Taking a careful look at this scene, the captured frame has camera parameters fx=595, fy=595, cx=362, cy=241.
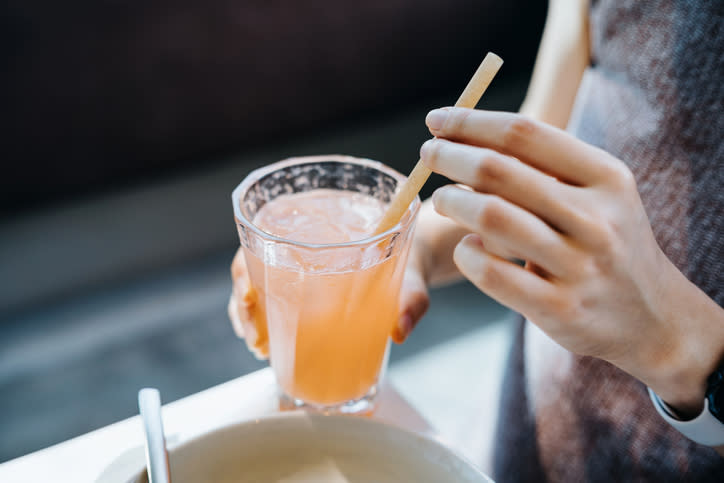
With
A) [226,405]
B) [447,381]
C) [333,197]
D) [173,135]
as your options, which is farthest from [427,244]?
[173,135]

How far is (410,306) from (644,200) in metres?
0.26

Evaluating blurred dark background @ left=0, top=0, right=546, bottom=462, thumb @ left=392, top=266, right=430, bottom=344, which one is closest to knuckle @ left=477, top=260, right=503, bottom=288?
thumb @ left=392, top=266, right=430, bottom=344

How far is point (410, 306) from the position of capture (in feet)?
1.91

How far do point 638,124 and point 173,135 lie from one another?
1208 mm

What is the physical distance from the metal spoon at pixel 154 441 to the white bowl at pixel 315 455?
0.01m

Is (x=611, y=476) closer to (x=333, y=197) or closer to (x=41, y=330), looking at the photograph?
(x=333, y=197)

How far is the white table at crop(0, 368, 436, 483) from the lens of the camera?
0.48m

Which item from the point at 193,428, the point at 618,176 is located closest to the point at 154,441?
the point at 193,428

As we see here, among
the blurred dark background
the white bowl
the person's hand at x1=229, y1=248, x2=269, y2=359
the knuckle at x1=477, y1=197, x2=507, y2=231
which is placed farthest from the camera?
the blurred dark background

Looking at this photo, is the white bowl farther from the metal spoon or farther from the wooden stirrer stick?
the wooden stirrer stick

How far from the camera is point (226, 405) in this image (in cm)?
57

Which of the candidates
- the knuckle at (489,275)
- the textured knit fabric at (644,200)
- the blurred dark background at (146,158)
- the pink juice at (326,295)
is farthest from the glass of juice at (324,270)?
the blurred dark background at (146,158)

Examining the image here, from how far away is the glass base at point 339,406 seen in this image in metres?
0.55

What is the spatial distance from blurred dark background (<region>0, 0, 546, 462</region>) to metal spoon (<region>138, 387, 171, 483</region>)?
2.64ft
